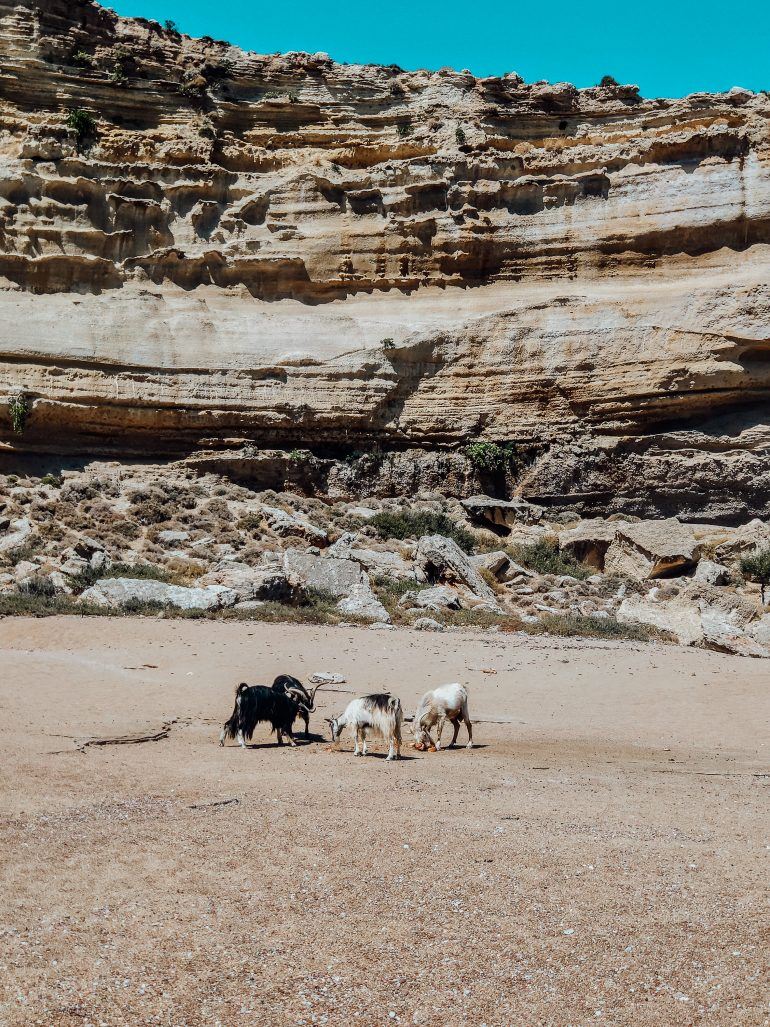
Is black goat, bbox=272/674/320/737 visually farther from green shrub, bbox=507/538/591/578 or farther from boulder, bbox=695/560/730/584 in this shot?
green shrub, bbox=507/538/591/578

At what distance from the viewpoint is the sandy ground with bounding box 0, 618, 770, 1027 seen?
366cm

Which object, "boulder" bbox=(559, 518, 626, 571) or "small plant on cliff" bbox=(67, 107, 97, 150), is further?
"small plant on cliff" bbox=(67, 107, 97, 150)

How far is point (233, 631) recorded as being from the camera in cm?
1449

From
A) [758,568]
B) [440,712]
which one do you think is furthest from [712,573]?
[440,712]

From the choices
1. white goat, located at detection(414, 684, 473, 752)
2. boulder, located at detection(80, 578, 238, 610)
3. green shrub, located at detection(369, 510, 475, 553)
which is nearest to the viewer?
white goat, located at detection(414, 684, 473, 752)

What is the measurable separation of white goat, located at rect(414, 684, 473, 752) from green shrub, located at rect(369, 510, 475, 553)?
1534cm

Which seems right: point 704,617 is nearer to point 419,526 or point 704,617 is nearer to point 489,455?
point 419,526

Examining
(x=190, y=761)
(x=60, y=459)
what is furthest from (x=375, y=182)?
(x=190, y=761)

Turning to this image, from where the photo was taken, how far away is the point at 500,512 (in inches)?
1066

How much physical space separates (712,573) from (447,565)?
6.24 m

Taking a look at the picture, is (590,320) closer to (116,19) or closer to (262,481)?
(262,481)

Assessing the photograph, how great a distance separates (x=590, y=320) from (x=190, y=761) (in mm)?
23030

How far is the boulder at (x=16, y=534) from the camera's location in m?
20.8

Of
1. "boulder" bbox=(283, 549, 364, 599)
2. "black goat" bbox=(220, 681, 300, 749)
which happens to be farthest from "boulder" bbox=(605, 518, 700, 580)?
"black goat" bbox=(220, 681, 300, 749)
